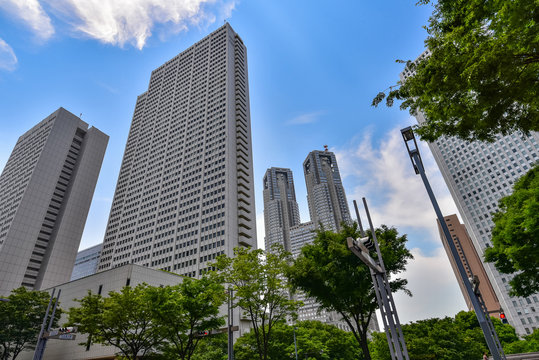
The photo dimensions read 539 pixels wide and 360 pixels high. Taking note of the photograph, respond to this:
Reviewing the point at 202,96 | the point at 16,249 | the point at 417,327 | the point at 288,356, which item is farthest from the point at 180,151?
the point at 417,327

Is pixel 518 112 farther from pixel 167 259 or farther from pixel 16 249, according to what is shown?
pixel 16 249

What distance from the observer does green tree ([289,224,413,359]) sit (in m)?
17.7

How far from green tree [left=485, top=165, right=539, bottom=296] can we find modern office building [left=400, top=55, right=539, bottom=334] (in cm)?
8994

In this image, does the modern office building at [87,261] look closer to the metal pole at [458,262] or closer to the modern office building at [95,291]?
the modern office building at [95,291]

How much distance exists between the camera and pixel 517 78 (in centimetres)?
749

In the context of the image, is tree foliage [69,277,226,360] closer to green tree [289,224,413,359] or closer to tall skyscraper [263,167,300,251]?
green tree [289,224,413,359]

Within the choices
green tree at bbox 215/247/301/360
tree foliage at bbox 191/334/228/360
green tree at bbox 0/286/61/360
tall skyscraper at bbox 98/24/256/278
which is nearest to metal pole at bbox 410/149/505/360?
green tree at bbox 215/247/301/360

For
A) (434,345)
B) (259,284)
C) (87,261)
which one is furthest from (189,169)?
(87,261)

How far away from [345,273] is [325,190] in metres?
161

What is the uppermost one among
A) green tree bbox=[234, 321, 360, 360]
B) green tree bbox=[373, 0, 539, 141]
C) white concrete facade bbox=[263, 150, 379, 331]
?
white concrete facade bbox=[263, 150, 379, 331]

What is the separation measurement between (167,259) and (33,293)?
37.9m

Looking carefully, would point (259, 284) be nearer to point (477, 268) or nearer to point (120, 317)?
point (120, 317)

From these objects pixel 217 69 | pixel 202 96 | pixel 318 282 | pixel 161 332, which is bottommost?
pixel 161 332

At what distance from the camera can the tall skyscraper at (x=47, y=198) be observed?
3428 inches
